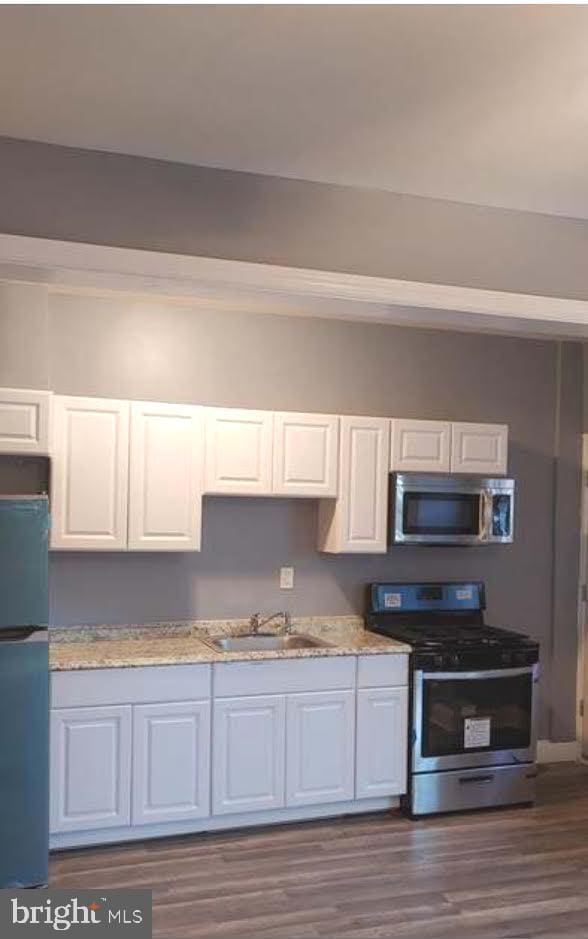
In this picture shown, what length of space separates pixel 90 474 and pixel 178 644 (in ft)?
3.26

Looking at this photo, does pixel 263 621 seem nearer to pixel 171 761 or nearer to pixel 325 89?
pixel 171 761

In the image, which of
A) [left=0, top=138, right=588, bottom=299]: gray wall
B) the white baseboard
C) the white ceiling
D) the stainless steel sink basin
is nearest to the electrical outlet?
the stainless steel sink basin

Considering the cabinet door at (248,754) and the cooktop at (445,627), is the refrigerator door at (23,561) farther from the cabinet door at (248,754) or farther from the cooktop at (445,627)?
the cooktop at (445,627)

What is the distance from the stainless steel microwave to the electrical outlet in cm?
63

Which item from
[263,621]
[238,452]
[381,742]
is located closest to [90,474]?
[238,452]

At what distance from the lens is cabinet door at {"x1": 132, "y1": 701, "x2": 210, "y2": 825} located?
3.88 m

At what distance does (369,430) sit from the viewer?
4.63m

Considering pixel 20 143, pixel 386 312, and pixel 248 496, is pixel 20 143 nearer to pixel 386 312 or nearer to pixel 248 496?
pixel 386 312

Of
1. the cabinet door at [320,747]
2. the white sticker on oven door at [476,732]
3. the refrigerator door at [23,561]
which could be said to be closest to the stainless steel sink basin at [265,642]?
the cabinet door at [320,747]

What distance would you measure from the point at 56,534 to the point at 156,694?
920 mm

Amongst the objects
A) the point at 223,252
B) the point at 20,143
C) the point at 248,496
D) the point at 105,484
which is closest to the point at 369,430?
the point at 248,496

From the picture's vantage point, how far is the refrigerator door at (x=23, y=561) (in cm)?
334

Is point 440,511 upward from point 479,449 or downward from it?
downward

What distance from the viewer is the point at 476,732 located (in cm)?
445
